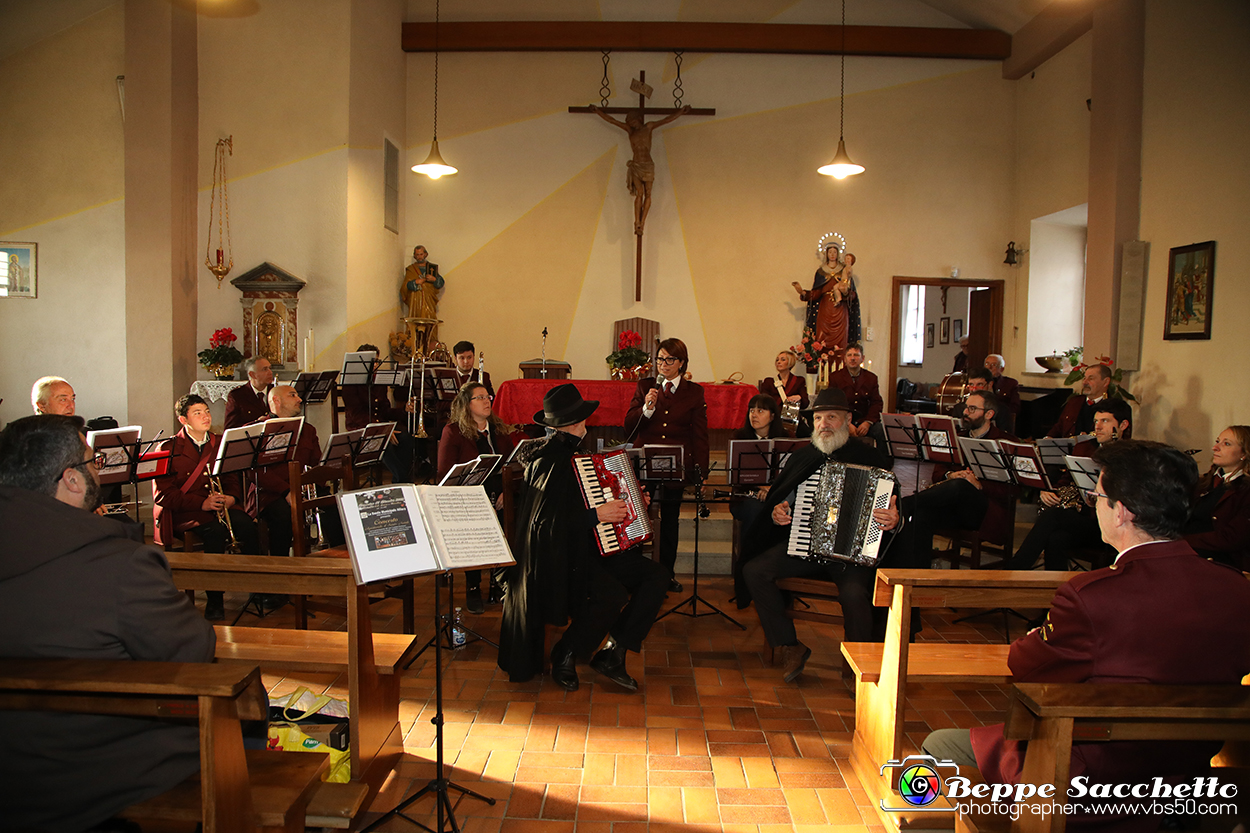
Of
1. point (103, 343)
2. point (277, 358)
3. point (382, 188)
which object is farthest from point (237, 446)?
point (382, 188)

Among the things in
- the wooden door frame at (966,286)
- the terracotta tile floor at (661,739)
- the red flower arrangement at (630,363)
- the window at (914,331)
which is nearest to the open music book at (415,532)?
the terracotta tile floor at (661,739)

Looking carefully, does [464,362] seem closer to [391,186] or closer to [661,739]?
[391,186]

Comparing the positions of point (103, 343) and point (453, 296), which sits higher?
point (453, 296)

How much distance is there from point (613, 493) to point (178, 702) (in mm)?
2441

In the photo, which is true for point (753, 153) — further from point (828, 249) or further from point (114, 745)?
point (114, 745)

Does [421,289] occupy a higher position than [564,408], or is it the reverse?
[421,289]

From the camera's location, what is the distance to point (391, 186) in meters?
10.5

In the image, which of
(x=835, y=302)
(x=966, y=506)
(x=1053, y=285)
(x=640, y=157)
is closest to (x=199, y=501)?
(x=966, y=506)

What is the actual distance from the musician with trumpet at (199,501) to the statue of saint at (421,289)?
5603 millimetres

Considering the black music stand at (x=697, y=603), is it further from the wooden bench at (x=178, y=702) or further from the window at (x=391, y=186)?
the window at (x=391, y=186)

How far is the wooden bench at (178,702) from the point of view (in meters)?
1.87

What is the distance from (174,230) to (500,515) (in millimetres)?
6080

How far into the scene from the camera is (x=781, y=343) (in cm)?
1123

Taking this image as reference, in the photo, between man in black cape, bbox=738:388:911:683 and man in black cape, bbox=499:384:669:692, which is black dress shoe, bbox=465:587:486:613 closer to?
man in black cape, bbox=499:384:669:692
